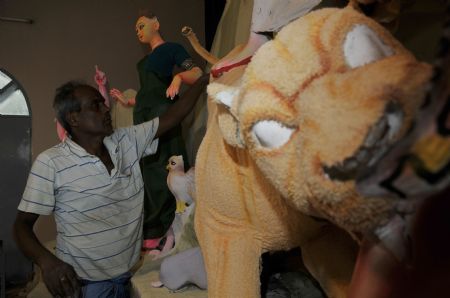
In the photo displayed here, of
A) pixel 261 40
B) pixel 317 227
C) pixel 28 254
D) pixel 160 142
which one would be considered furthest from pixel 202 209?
pixel 160 142

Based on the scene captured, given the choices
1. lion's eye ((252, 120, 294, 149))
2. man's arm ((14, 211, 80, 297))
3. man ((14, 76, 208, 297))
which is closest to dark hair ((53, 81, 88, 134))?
man ((14, 76, 208, 297))

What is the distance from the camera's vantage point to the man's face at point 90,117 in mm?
1260

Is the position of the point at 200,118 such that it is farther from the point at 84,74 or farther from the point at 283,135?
the point at 283,135

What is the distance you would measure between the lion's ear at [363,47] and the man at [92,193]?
2.88 ft

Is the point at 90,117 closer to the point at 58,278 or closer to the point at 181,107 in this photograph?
the point at 181,107

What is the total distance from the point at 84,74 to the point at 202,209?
1.48 metres

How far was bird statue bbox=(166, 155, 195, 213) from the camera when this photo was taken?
1248 mm

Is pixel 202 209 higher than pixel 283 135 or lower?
lower

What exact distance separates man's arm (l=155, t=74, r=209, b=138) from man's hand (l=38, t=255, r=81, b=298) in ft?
1.61

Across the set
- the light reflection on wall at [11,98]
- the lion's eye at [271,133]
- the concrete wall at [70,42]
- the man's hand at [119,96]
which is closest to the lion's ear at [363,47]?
the lion's eye at [271,133]

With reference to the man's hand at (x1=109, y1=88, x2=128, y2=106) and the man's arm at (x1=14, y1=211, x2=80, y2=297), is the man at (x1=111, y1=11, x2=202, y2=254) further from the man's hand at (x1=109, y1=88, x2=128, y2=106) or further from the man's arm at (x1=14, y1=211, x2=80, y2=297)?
the man's arm at (x1=14, y1=211, x2=80, y2=297)

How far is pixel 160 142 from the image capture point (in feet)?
4.69

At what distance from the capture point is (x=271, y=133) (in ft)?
1.32

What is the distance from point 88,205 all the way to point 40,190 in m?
0.13
